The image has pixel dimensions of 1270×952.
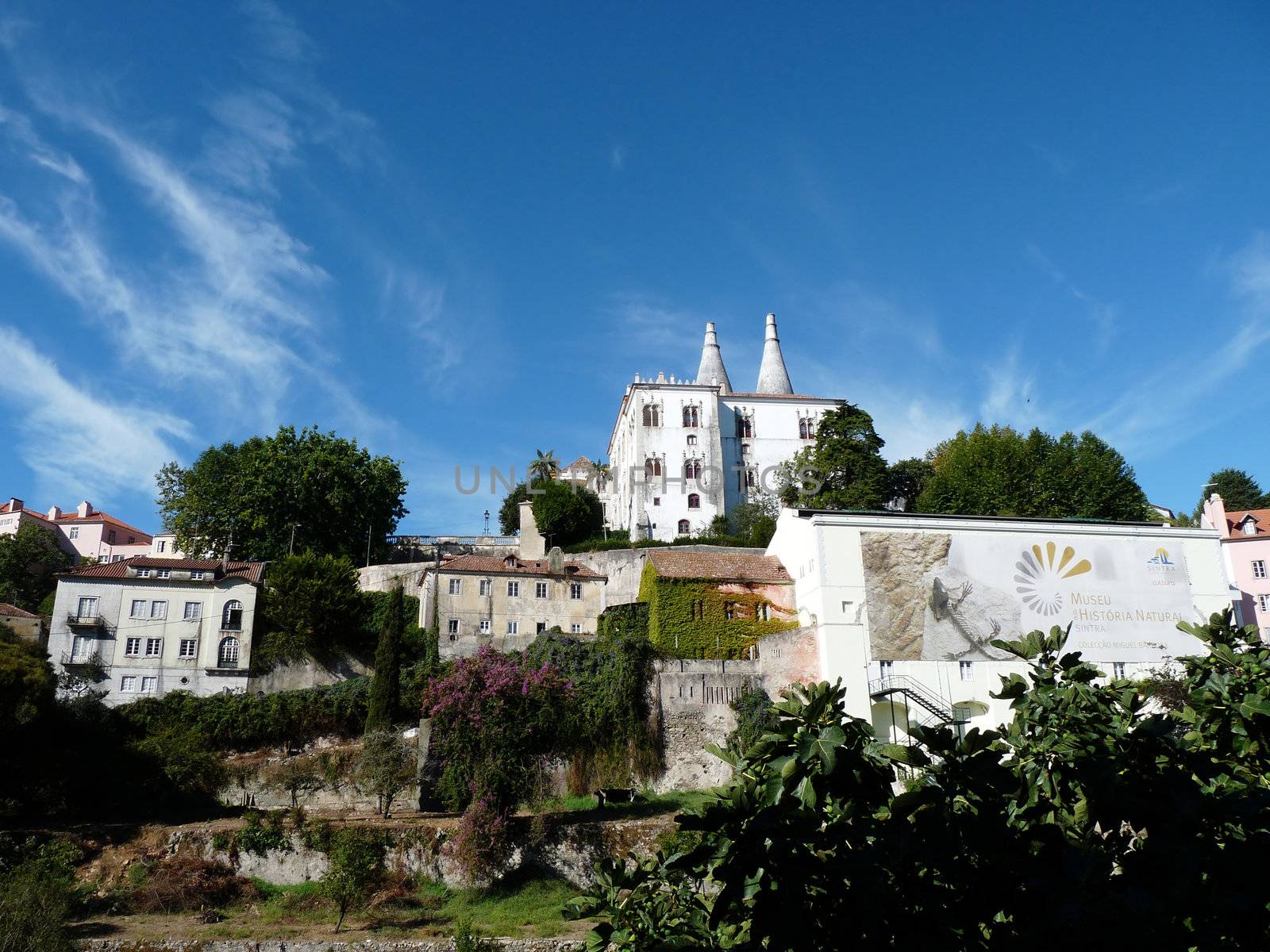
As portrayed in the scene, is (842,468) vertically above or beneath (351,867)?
above

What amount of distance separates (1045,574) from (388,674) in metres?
26.8

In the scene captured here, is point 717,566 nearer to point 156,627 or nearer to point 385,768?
point 385,768

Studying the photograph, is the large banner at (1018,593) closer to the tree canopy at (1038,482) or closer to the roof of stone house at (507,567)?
the tree canopy at (1038,482)

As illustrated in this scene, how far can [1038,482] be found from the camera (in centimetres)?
5403

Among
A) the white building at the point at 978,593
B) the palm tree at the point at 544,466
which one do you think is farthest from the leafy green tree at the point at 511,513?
the white building at the point at 978,593

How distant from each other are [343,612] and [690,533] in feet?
87.9

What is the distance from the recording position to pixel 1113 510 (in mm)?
52500

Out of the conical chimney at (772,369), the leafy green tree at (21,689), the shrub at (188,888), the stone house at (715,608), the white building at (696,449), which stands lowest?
the shrub at (188,888)

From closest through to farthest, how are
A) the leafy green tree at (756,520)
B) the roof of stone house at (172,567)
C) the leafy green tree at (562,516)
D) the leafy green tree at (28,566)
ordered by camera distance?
1. the roof of stone house at (172,567)
2. the leafy green tree at (756,520)
3. the leafy green tree at (28,566)
4. the leafy green tree at (562,516)

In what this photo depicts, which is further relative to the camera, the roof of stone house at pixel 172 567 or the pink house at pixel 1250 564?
the pink house at pixel 1250 564

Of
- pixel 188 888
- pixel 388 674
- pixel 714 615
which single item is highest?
pixel 714 615

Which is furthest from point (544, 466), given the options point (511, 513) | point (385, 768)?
point (385, 768)

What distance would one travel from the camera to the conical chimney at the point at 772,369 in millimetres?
84125

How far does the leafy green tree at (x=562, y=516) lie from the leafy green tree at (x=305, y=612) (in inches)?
720
